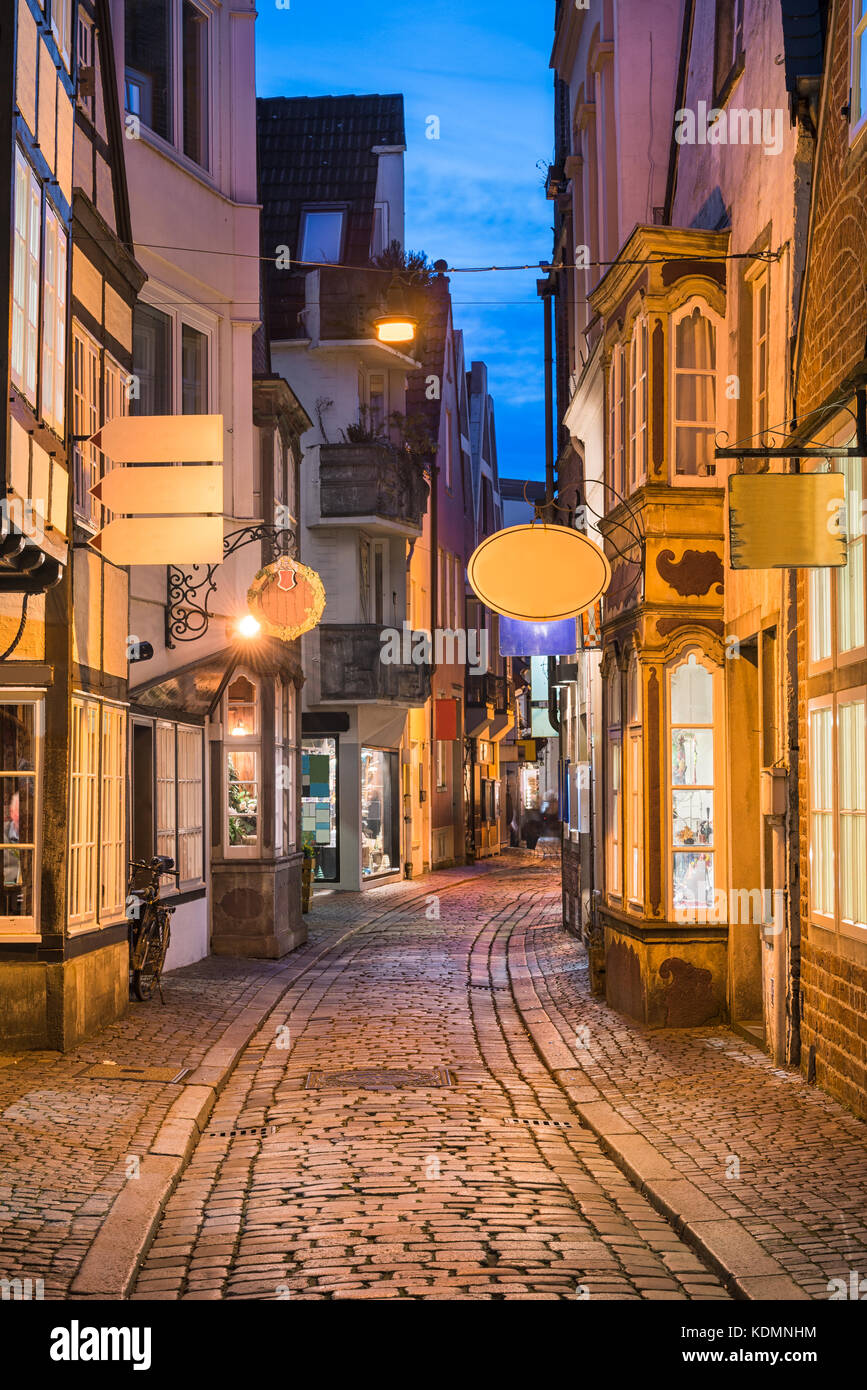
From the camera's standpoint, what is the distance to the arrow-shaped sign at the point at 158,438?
12.5 m

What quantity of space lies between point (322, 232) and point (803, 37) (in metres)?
24.9

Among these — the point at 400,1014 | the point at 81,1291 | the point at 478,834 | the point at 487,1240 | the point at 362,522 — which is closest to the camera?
the point at 81,1291

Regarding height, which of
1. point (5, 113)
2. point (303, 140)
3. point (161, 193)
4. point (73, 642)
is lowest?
point (73, 642)

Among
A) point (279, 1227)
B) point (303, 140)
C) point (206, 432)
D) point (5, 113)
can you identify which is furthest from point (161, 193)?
point (303, 140)

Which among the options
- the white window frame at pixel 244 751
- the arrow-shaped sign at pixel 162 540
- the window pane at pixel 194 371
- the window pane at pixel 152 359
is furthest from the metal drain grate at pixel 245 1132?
the window pane at pixel 194 371

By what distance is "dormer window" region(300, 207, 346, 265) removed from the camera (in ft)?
112

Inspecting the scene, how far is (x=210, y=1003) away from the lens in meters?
15.4

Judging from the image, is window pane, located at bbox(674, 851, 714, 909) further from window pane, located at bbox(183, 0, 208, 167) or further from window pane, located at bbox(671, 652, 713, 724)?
window pane, located at bbox(183, 0, 208, 167)

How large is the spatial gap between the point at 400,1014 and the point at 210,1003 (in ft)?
6.23

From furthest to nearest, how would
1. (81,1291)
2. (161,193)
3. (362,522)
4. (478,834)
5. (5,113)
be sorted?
1. (478,834)
2. (362,522)
3. (161,193)
4. (5,113)
5. (81,1291)

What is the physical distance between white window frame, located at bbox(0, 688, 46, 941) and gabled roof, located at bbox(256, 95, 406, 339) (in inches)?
862

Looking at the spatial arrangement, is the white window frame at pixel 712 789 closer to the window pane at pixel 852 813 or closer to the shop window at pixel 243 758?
the window pane at pixel 852 813

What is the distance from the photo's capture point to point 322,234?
34.3 m

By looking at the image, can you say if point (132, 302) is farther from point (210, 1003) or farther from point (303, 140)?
point (303, 140)
